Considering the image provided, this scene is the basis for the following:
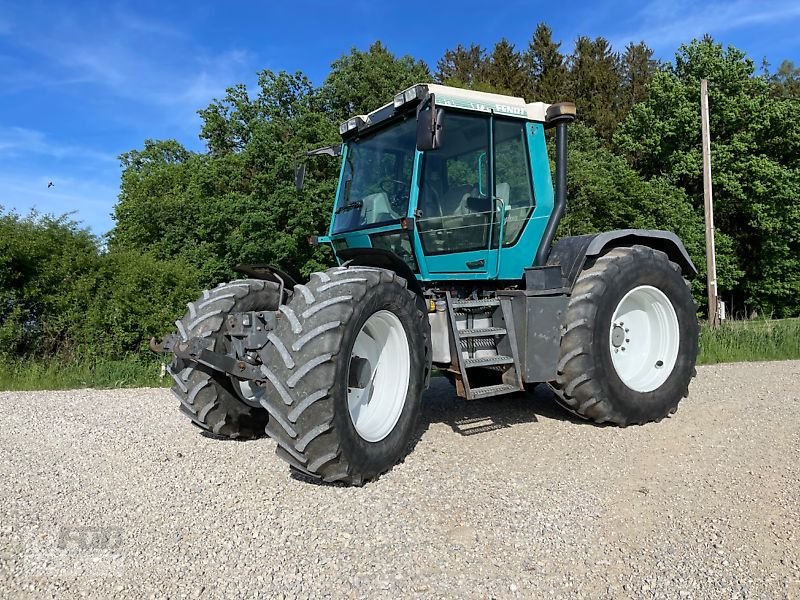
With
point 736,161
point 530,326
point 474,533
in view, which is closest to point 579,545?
point 474,533

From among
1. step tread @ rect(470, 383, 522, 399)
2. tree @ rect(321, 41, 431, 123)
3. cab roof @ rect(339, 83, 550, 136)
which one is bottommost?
step tread @ rect(470, 383, 522, 399)

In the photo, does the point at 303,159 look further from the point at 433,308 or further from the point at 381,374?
the point at 381,374

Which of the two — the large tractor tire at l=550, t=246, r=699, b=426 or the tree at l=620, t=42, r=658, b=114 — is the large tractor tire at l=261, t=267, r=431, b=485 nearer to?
the large tractor tire at l=550, t=246, r=699, b=426

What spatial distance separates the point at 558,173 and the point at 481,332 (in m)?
1.81

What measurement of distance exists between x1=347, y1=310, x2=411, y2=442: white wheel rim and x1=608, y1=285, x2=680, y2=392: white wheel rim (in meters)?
2.30

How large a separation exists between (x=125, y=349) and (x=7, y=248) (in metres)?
2.64

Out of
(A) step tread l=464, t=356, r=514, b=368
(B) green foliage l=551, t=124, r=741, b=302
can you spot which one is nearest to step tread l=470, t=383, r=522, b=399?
(A) step tread l=464, t=356, r=514, b=368

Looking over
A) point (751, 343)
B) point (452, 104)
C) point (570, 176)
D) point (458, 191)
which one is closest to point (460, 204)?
point (458, 191)

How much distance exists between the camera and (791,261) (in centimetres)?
2633

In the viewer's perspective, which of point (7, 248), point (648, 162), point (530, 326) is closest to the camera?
point (530, 326)

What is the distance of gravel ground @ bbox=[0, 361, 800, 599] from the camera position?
104 inches

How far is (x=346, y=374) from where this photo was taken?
3.58m

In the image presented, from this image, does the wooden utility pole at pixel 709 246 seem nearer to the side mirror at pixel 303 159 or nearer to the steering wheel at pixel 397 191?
the side mirror at pixel 303 159

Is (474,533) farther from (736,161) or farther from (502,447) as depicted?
(736,161)
